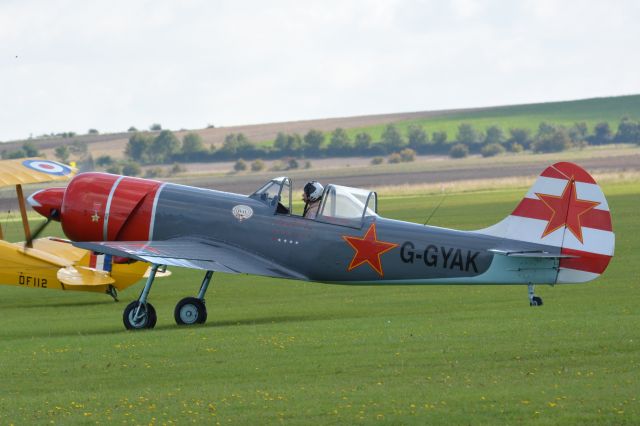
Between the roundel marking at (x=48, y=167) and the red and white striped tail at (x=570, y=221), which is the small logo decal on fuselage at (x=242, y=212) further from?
the roundel marking at (x=48, y=167)

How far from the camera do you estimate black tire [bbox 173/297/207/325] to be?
16719mm

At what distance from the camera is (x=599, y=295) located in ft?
60.3

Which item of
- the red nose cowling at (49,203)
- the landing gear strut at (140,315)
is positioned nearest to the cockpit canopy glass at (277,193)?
the landing gear strut at (140,315)

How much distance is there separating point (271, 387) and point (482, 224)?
23.8 meters

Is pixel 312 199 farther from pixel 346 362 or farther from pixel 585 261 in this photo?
pixel 346 362

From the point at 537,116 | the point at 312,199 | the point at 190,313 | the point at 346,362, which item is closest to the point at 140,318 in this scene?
the point at 190,313

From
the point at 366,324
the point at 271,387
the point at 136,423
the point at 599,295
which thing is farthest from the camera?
the point at 599,295

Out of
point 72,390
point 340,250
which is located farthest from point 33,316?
point 72,390

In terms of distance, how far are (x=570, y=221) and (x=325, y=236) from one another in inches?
117

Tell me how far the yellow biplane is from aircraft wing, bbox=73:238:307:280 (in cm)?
256

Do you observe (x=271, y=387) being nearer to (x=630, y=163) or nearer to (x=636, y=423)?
(x=636, y=423)

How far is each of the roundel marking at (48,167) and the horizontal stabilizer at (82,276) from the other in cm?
169

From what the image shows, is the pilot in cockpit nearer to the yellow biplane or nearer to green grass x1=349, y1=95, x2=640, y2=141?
the yellow biplane

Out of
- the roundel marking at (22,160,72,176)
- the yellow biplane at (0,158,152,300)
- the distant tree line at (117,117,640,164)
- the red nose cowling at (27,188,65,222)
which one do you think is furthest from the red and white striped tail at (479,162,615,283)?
the distant tree line at (117,117,640,164)
